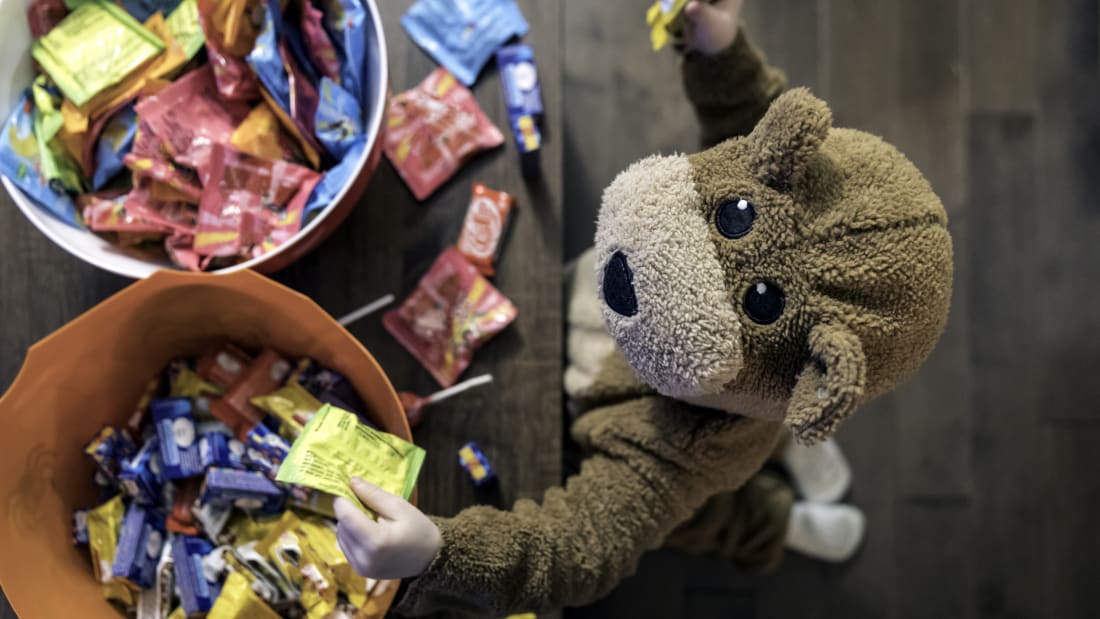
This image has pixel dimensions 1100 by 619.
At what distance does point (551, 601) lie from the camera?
24.2 inches

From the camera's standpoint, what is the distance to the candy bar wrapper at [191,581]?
2.04 ft

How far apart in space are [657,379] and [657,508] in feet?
0.53

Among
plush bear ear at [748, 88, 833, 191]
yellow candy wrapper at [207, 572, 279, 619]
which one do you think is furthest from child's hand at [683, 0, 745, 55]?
yellow candy wrapper at [207, 572, 279, 619]

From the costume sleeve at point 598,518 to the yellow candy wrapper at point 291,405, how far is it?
0.46 ft

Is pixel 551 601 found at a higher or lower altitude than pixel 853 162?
lower

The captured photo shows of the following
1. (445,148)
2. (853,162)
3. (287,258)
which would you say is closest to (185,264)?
(287,258)

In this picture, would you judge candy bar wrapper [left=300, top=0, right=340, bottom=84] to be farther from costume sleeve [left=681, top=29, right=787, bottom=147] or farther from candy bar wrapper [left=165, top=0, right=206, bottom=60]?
costume sleeve [left=681, top=29, right=787, bottom=147]

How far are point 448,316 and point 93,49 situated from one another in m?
0.34

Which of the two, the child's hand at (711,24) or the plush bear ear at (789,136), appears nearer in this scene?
the plush bear ear at (789,136)

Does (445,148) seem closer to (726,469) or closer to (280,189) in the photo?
(280,189)

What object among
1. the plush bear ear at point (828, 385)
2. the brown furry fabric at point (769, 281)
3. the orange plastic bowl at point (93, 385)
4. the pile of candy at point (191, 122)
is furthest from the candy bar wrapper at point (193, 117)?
the plush bear ear at point (828, 385)

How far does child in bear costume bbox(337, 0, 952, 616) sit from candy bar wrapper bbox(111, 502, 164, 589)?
20 centimetres

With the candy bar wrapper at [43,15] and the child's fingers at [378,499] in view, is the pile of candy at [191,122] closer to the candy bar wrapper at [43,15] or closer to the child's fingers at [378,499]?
the candy bar wrapper at [43,15]

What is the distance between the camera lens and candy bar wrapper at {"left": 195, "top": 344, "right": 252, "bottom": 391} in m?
0.66
